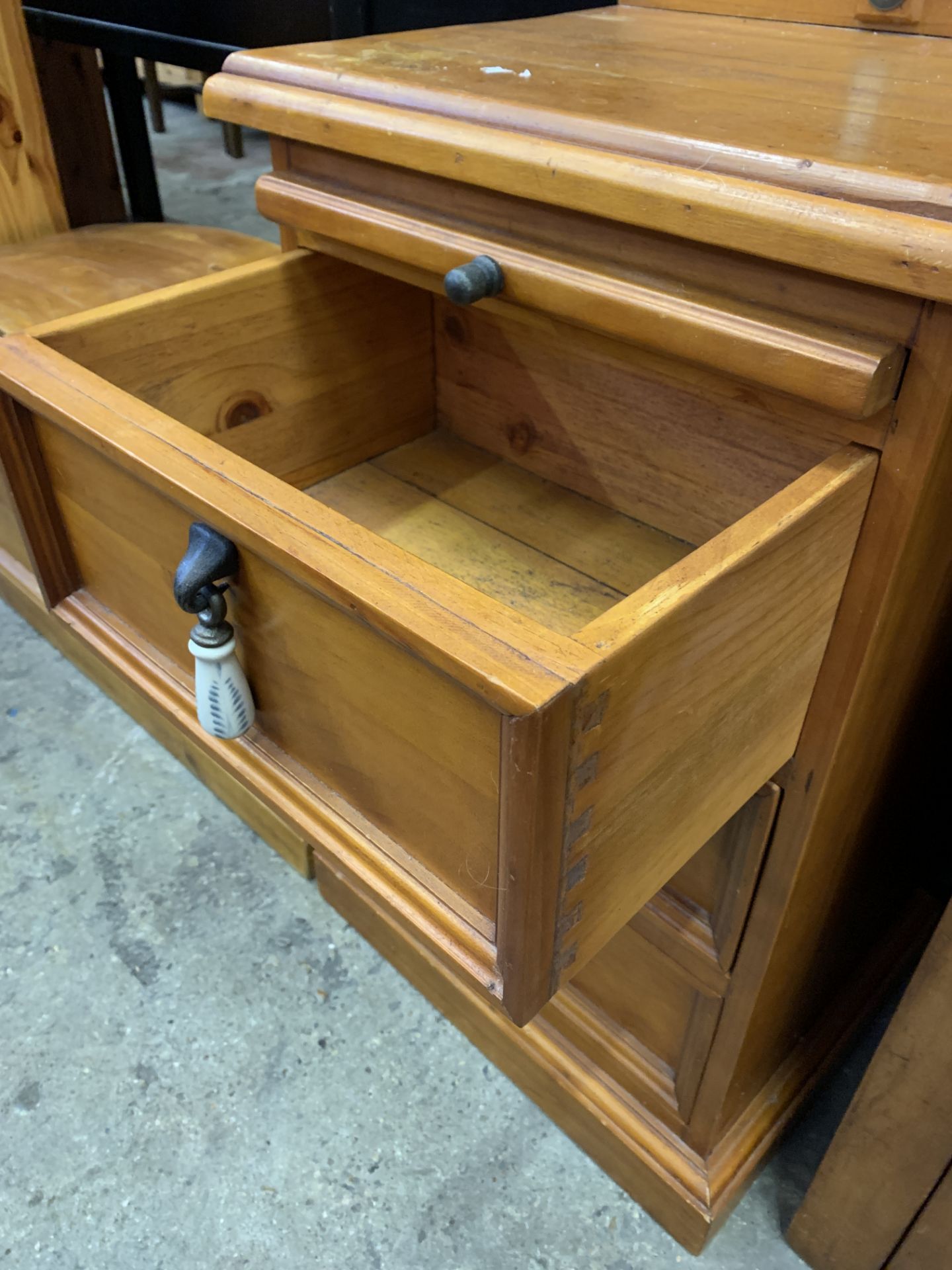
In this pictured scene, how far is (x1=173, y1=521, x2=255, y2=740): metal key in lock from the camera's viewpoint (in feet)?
1.51

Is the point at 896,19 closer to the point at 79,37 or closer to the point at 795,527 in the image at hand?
the point at 795,527

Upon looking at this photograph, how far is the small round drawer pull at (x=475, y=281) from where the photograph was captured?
529 millimetres

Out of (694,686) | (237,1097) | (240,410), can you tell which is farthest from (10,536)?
(694,686)

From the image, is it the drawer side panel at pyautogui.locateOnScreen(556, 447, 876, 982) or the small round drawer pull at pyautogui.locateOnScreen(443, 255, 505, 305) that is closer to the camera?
the drawer side panel at pyautogui.locateOnScreen(556, 447, 876, 982)

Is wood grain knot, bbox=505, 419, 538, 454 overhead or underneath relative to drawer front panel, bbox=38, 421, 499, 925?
underneath

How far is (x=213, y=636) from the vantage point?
513 mm

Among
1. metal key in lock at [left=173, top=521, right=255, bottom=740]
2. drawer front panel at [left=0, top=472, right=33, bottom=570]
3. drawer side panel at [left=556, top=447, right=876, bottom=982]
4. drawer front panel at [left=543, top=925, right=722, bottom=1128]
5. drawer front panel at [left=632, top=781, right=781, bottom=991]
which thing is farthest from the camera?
drawer front panel at [left=0, top=472, right=33, bottom=570]

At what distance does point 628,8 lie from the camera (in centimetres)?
83

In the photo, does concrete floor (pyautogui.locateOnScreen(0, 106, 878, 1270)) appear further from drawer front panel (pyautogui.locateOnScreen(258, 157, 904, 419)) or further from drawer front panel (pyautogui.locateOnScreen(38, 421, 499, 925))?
drawer front panel (pyautogui.locateOnScreen(258, 157, 904, 419))

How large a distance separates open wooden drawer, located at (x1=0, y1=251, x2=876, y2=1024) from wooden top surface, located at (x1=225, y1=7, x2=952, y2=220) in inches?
4.8

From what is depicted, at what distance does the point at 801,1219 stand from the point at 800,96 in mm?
819

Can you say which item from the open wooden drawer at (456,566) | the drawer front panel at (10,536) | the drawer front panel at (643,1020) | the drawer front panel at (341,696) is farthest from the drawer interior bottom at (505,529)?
the drawer front panel at (10,536)

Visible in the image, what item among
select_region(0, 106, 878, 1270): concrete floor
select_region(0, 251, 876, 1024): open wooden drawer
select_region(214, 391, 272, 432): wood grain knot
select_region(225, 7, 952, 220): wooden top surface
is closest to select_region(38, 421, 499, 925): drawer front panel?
select_region(0, 251, 876, 1024): open wooden drawer

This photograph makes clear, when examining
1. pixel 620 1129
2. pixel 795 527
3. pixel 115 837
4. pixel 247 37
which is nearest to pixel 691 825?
pixel 795 527
